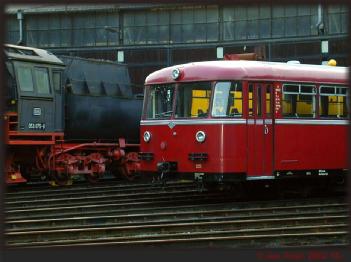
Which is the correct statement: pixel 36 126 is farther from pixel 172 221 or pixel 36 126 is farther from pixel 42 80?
pixel 172 221

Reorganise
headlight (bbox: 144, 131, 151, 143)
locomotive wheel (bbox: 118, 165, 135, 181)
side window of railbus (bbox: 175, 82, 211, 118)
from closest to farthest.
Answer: side window of railbus (bbox: 175, 82, 211, 118)
headlight (bbox: 144, 131, 151, 143)
locomotive wheel (bbox: 118, 165, 135, 181)

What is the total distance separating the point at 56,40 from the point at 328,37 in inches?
292

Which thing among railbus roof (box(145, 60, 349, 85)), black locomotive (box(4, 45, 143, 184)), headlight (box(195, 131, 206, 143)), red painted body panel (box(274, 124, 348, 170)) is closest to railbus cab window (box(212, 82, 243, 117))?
railbus roof (box(145, 60, 349, 85))

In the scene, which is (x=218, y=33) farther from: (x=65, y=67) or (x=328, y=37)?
(x=65, y=67)

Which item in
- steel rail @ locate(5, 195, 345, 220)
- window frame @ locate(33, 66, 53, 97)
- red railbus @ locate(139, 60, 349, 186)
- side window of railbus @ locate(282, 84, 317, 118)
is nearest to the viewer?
steel rail @ locate(5, 195, 345, 220)

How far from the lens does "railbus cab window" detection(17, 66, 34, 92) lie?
13509mm

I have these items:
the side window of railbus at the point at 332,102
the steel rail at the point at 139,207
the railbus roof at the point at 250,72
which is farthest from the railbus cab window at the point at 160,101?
the side window of railbus at the point at 332,102

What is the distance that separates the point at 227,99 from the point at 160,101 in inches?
59.5

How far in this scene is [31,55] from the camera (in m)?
14.0

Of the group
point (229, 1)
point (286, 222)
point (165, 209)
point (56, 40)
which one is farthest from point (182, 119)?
point (229, 1)

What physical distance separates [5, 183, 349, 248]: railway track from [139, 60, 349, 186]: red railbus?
70 centimetres

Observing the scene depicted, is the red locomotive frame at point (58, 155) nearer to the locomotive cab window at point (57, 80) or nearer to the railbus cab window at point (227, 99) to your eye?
the locomotive cab window at point (57, 80)

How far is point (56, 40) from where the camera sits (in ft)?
48.4

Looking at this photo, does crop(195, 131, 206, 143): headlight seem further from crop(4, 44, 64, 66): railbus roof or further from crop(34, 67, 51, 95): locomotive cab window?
crop(4, 44, 64, 66): railbus roof
